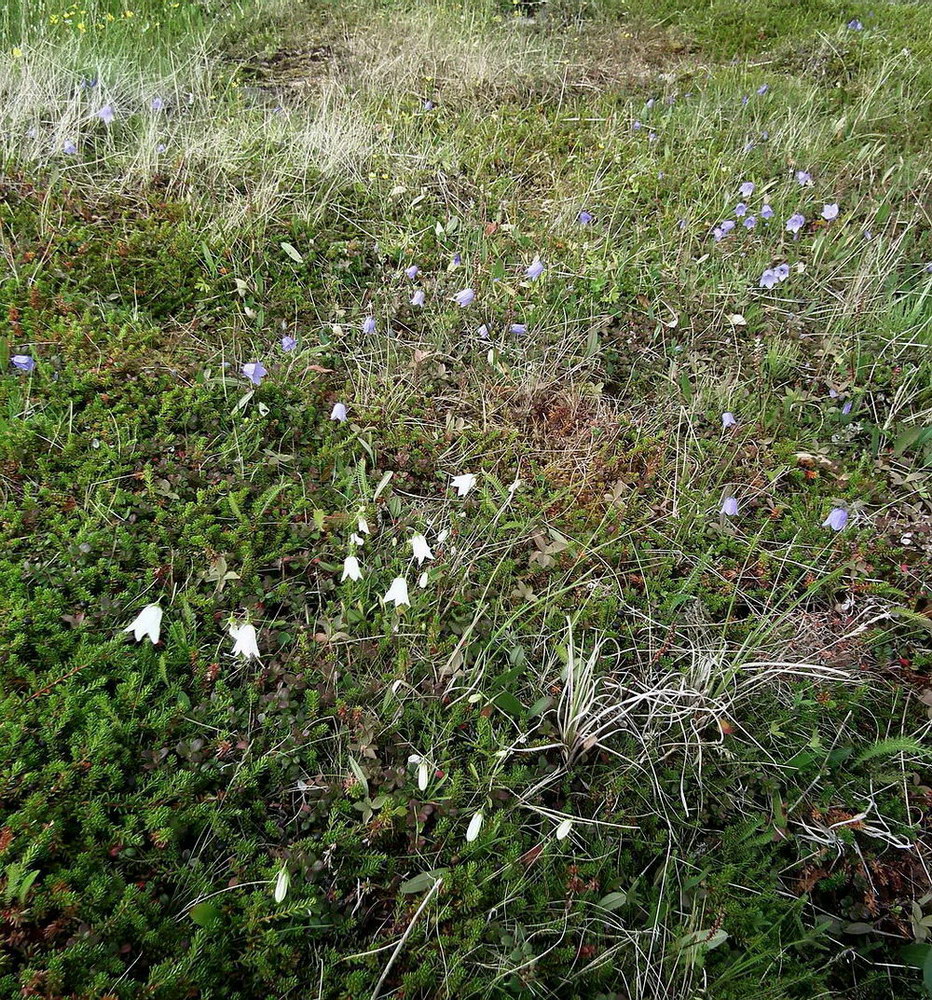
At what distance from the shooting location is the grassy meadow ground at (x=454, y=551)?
5.66 ft

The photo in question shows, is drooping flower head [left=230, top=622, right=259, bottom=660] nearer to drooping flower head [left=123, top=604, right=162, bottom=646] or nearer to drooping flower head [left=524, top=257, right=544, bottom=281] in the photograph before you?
drooping flower head [left=123, top=604, right=162, bottom=646]

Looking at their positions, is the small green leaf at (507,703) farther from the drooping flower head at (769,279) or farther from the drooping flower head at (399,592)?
the drooping flower head at (769,279)

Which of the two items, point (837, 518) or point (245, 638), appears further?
point (837, 518)

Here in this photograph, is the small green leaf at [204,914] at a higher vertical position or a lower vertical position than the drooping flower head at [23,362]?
lower

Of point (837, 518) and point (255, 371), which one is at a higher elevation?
point (255, 371)

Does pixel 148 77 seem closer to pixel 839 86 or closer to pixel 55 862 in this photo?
pixel 55 862

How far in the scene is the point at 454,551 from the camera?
98.3 inches

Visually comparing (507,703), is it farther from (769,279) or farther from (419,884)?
(769,279)

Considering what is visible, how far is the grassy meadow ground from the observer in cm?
173

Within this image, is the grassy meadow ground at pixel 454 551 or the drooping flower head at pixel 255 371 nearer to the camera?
the grassy meadow ground at pixel 454 551

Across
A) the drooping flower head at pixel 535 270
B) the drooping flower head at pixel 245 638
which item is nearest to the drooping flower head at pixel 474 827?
the drooping flower head at pixel 245 638

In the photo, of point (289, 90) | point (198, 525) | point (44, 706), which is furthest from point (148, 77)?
point (44, 706)

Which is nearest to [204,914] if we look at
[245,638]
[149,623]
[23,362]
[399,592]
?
[245,638]

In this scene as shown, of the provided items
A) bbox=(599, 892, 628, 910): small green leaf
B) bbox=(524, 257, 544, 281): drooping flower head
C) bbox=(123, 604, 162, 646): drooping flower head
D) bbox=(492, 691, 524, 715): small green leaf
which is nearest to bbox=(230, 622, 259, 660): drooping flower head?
bbox=(123, 604, 162, 646): drooping flower head
